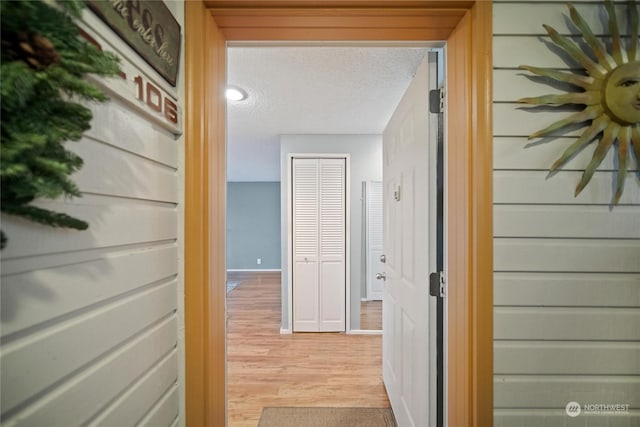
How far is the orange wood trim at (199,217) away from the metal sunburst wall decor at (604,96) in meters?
1.02

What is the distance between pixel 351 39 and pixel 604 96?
81 centimetres

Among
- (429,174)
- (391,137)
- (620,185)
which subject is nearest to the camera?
(620,185)

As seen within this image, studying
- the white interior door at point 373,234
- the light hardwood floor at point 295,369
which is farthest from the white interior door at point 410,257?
the white interior door at point 373,234

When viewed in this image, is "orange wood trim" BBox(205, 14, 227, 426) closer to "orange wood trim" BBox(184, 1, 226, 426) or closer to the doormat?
"orange wood trim" BBox(184, 1, 226, 426)

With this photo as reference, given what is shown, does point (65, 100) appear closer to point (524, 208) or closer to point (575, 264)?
point (524, 208)

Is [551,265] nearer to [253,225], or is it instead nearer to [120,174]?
[120,174]

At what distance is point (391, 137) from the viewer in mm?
1799

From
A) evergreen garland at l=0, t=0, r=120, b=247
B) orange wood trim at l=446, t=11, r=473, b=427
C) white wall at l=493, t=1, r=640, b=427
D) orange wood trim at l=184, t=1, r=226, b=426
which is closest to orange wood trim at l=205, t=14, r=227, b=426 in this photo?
orange wood trim at l=184, t=1, r=226, b=426

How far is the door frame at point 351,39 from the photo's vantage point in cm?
85

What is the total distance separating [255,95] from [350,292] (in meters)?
2.23

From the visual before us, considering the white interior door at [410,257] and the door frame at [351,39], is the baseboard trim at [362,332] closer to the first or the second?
the white interior door at [410,257]

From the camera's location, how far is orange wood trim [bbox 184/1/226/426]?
847mm

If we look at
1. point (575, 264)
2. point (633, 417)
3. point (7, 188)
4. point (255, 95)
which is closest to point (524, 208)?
point (575, 264)

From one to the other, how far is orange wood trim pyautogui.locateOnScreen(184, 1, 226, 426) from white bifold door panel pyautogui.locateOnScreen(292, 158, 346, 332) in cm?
217
